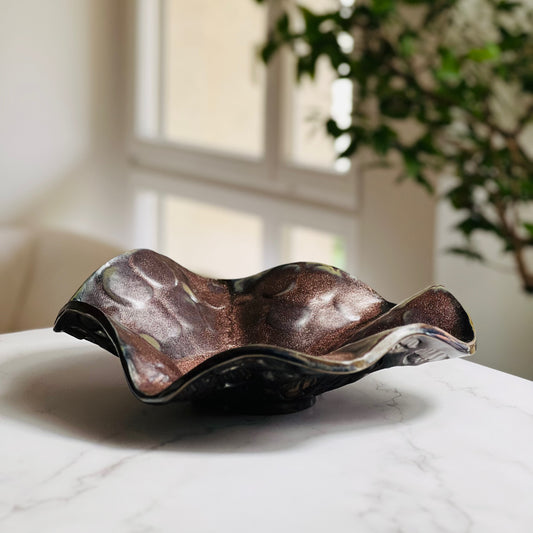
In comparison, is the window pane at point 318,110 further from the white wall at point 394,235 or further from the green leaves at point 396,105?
the green leaves at point 396,105

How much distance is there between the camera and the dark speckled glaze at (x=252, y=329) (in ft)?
1.99

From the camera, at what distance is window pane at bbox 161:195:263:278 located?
265 cm

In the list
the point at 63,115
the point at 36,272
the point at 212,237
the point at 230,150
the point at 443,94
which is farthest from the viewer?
the point at 63,115

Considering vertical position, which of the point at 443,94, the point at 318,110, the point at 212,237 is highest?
the point at 443,94

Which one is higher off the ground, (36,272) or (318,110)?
Answer: (318,110)

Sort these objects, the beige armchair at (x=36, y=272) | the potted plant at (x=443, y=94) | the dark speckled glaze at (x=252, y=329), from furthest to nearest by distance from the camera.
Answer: the beige armchair at (x=36, y=272) < the potted plant at (x=443, y=94) < the dark speckled glaze at (x=252, y=329)

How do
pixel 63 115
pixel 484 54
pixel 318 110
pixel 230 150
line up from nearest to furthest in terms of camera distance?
1. pixel 484 54
2. pixel 318 110
3. pixel 230 150
4. pixel 63 115

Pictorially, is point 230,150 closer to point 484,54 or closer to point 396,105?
point 396,105

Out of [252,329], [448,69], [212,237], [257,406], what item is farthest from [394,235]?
[257,406]

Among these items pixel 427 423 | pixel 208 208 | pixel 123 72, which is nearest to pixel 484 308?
pixel 208 208

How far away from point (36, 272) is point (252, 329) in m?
1.08

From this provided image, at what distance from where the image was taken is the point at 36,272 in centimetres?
180

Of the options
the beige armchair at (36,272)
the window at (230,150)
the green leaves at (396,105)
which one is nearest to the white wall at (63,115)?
the window at (230,150)

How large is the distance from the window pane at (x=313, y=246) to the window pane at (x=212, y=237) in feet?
0.31
